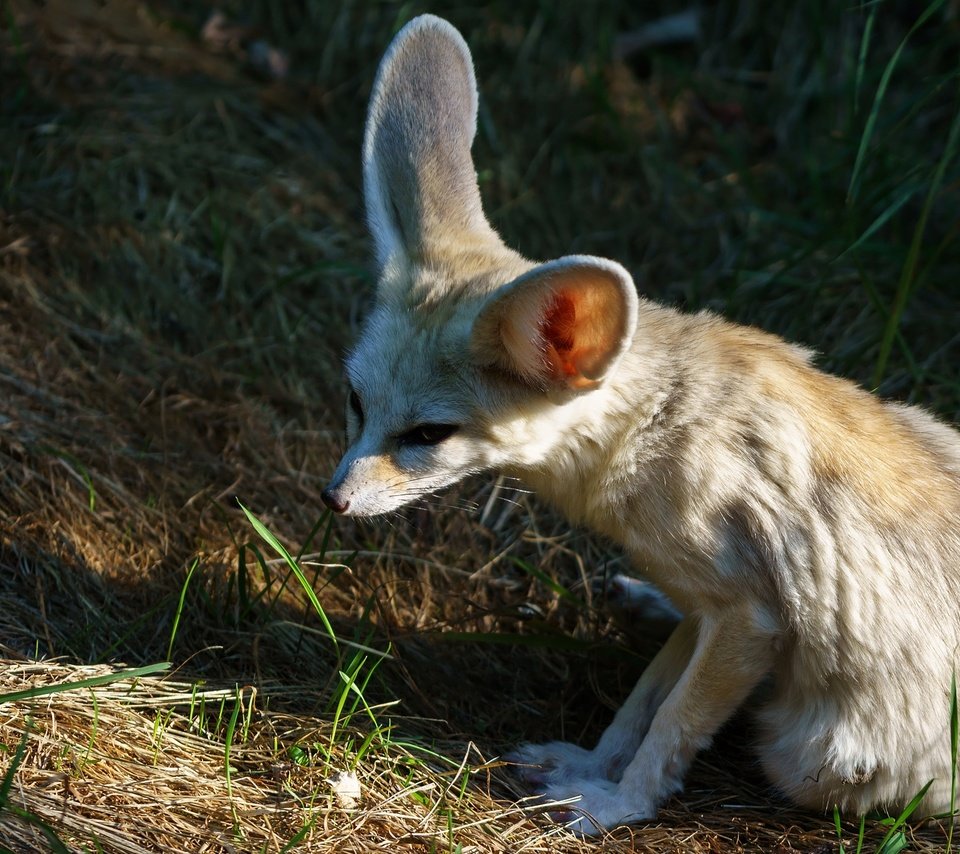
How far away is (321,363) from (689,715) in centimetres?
214

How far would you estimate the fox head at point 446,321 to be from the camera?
113 inches

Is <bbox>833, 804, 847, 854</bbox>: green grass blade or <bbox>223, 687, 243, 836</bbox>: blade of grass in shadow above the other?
<bbox>833, 804, 847, 854</bbox>: green grass blade

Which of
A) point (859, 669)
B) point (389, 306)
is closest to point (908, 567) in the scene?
point (859, 669)

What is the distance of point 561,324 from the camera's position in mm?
2893

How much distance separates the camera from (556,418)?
3139mm

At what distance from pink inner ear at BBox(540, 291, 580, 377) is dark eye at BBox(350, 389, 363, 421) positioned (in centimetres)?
65

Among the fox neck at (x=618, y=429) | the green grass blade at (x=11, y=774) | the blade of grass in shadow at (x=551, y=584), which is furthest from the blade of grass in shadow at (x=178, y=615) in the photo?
the blade of grass in shadow at (x=551, y=584)

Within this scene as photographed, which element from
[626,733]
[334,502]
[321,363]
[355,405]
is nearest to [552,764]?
[626,733]

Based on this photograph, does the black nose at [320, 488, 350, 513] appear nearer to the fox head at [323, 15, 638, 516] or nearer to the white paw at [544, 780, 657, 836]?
the fox head at [323, 15, 638, 516]

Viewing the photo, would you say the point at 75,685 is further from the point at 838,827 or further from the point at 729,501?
the point at 838,827

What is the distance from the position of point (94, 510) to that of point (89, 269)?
123 cm

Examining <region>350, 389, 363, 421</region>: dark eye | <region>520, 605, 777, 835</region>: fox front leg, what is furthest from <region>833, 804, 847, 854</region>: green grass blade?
<region>350, 389, 363, 421</region>: dark eye

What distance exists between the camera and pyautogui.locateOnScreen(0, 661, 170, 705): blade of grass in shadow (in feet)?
9.07

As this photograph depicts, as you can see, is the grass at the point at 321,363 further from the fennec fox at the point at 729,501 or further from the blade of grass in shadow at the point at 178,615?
the fennec fox at the point at 729,501
